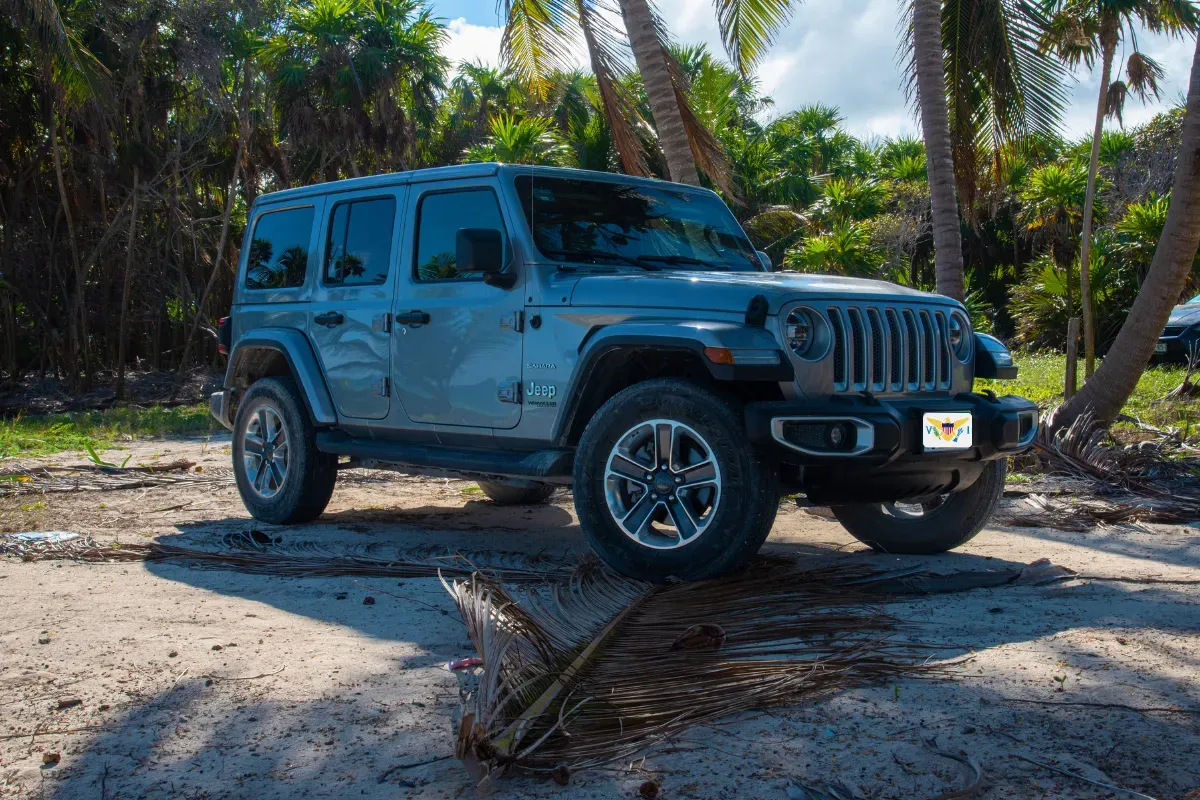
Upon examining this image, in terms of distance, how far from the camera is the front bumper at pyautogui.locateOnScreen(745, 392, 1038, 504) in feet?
15.0

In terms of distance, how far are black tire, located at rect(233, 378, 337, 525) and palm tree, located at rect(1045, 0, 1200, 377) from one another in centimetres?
790

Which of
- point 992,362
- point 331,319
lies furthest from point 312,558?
point 992,362

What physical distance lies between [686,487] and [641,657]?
1.39 meters

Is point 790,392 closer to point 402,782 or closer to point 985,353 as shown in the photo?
point 985,353

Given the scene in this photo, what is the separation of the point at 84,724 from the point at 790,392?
9.26ft

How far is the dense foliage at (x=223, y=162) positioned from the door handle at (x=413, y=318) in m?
12.1

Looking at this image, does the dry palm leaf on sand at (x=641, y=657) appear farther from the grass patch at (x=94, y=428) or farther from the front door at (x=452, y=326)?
the grass patch at (x=94, y=428)

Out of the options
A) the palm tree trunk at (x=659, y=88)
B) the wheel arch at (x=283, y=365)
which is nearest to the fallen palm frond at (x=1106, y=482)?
the palm tree trunk at (x=659, y=88)

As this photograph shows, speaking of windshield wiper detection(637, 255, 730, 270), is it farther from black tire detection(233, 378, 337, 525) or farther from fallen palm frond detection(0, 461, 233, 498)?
fallen palm frond detection(0, 461, 233, 498)

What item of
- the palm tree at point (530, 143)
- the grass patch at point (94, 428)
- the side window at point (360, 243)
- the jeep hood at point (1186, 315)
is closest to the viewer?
the side window at point (360, 243)

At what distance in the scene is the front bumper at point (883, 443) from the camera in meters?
4.56

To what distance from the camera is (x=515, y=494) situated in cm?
814

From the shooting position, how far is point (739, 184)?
25.2 m

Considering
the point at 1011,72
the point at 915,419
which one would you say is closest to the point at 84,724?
the point at 915,419
